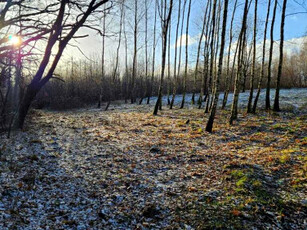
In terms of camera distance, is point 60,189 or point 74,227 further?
point 60,189

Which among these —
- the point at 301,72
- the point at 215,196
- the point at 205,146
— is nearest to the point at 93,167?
the point at 215,196

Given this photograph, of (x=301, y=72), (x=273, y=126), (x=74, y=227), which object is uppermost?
(x=301, y=72)

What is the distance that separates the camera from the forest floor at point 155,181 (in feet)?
11.3

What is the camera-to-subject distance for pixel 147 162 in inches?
239

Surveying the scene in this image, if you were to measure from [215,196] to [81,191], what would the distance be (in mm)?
2794

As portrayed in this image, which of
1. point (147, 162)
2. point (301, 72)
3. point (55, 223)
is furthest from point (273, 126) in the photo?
point (301, 72)

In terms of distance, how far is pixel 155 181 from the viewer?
4.88 m

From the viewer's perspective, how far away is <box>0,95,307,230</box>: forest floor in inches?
136

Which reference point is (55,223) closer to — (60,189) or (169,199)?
(60,189)

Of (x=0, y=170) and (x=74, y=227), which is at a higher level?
(x=0, y=170)

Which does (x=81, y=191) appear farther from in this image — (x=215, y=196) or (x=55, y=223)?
(x=215, y=196)

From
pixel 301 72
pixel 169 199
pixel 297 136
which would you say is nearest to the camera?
pixel 169 199

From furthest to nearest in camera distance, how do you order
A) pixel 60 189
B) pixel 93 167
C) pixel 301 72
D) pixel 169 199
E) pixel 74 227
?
pixel 301 72
pixel 93 167
pixel 60 189
pixel 169 199
pixel 74 227

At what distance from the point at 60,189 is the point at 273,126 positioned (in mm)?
9191
